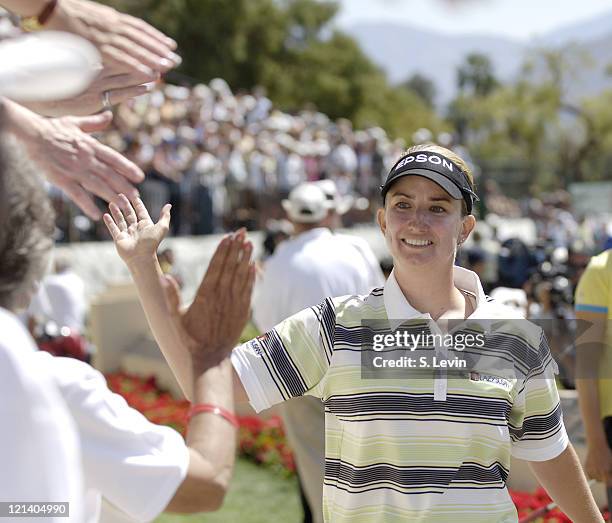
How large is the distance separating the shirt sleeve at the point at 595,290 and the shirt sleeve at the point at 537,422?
1167mm

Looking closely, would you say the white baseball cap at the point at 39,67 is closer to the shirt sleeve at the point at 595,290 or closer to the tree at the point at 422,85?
the shirt sleeve at the point at 595,290

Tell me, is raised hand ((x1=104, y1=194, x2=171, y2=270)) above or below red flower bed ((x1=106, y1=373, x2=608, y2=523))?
below

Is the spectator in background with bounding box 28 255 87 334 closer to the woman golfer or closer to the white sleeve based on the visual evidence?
the woman golfer

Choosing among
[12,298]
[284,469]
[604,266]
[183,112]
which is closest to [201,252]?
[183,112]

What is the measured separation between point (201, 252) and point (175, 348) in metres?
11.8

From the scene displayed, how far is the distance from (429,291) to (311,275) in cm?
234

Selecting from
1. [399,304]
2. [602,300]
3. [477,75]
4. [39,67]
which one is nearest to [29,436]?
[39,67]

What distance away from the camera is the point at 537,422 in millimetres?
Result: 2541

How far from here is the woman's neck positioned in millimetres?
2619

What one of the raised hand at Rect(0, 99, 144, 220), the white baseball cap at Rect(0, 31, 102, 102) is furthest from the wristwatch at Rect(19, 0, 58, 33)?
the white baseball cap at Rect(0, 31, 102, 102)

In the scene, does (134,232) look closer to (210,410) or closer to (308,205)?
(210,410)

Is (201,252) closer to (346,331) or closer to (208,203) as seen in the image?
(208,203)

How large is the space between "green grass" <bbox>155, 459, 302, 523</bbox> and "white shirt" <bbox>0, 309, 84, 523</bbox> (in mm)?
4838

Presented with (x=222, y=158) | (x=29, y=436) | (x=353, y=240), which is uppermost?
(x=222, y=158)
